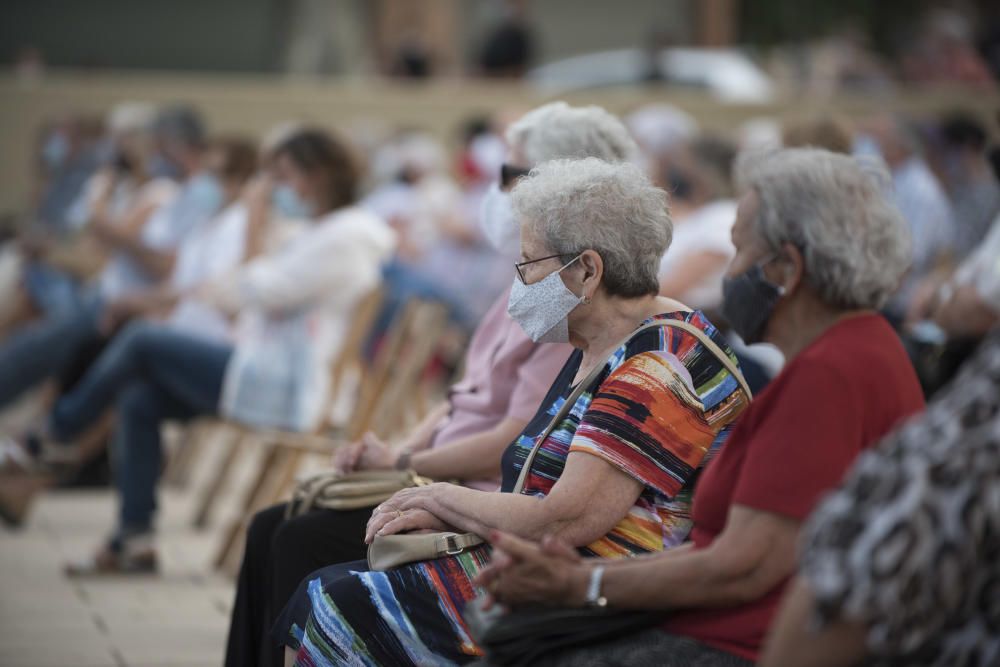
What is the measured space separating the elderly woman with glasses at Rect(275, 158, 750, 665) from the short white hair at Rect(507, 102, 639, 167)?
0.73 meters

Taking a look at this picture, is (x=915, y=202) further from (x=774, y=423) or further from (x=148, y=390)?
(x=774, y=423)

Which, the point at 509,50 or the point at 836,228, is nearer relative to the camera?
the point at 836,228

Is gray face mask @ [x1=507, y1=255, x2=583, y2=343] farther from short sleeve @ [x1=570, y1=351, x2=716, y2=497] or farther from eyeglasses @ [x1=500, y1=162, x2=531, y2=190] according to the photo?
eyeglasses @ [x1=500, y1=162, x2=531, y2=190]

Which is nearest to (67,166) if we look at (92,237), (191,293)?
(92,237)

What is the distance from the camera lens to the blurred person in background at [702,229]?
5855 millimetres

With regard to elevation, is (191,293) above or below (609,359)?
below

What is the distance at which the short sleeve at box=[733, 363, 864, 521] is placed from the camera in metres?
2.39

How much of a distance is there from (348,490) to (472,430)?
1.38 ft

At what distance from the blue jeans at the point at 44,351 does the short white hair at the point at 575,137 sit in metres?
3.98

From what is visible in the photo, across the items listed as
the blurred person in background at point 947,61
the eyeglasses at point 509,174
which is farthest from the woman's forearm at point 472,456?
the blurred person in background at point 947,61

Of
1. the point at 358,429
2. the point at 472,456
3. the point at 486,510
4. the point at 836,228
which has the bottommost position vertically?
the point at 358,429

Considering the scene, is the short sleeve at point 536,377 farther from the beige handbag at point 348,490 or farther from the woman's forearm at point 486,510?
the woman's forearm at point 486,510

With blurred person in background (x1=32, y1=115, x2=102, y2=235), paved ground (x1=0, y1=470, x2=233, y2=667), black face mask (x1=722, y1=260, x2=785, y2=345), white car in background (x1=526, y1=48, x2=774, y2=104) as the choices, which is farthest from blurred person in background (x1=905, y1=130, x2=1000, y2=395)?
white car in background (x1=526, y1=48, x2=774, y2=104)

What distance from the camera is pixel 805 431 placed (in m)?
2.40
